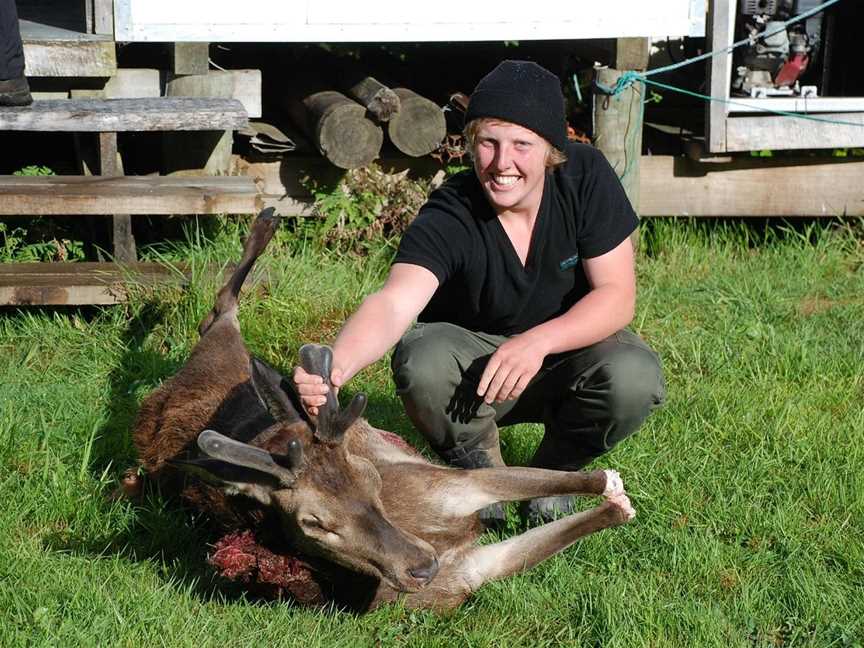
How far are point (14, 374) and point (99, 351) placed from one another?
1.40 feet

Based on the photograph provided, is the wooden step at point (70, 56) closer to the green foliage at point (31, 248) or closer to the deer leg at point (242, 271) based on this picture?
the green foliage at point (31, 248)

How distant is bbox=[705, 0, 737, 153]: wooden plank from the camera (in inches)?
283

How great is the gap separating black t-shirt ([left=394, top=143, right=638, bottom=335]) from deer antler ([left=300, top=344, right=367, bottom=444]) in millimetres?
780

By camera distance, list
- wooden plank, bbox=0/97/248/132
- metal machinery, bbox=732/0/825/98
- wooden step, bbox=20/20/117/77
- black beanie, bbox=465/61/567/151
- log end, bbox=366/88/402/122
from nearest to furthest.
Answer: black beanie, bbox=465/61/567/151, wooden plank, bbox=0/97/248/132, wooden step, bbox=20/20/117/77, log end, bbox=366/88/402/122, metal machinery, bbox=732/0/825/98

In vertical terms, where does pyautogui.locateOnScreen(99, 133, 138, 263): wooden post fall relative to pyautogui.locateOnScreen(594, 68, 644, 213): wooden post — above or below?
below

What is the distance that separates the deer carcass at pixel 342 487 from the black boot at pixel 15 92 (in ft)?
7.71

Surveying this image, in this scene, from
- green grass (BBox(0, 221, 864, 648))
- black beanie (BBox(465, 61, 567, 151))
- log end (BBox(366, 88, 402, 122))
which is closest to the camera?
green grass (BBox(0, 221, 864, 648))

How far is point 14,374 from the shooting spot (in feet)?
18.9

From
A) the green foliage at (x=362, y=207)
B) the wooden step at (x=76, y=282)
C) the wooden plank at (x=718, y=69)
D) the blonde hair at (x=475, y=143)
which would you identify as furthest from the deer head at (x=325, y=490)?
the wooden plank at (x=718, y=69)

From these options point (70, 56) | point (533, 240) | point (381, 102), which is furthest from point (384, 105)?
point (533, 240)

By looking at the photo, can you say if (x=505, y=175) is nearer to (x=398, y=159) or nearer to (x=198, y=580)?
(x=198, y=580)

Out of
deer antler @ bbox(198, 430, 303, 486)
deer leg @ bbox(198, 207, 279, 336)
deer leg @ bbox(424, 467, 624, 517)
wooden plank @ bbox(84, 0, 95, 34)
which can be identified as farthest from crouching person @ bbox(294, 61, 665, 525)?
wooden plank @ bbox(84, 0, 95, 34)

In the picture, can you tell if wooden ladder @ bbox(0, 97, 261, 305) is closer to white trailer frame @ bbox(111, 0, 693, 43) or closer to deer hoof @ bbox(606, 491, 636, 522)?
white trailer frame @ bbox(111, 0, 693, 43)

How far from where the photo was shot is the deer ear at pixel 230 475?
3.59 m
